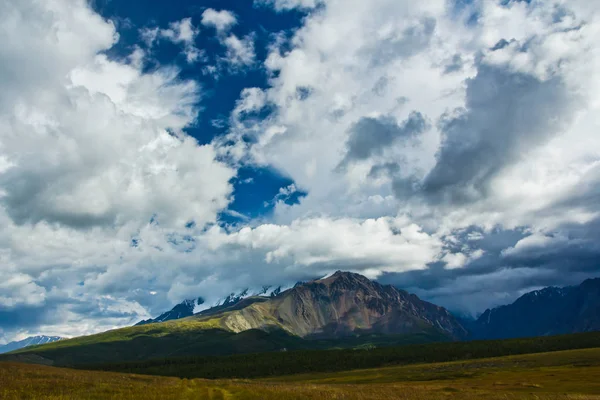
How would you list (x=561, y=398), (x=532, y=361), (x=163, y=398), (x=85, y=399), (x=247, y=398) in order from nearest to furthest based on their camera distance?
(x=85, y=399) < (x=163, y=398) < (x=247, y=398) < (x=561, y=398) < (x=532, y=361)

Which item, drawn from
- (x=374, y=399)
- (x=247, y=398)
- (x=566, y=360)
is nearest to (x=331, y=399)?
(x=374, y=399)

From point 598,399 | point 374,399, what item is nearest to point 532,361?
point 598,399

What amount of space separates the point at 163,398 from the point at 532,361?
17708 centimetres

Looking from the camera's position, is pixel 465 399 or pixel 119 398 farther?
pixel 465 399

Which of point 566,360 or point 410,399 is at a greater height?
point 410,399

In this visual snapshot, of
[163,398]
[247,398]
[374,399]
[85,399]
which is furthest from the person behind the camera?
[374,399]

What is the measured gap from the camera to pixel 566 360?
161250 mm

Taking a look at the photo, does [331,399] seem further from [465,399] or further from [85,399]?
[85,399]

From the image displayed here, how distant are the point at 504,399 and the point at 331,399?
2363 cm

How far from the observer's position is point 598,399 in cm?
5328

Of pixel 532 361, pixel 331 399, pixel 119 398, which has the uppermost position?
pixel 119 398

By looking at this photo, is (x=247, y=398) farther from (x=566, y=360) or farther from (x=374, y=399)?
(x=566, y=360)

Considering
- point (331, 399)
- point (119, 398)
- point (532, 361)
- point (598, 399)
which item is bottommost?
point (532, 361)

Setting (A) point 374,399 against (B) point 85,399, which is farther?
(A) point 374,399
